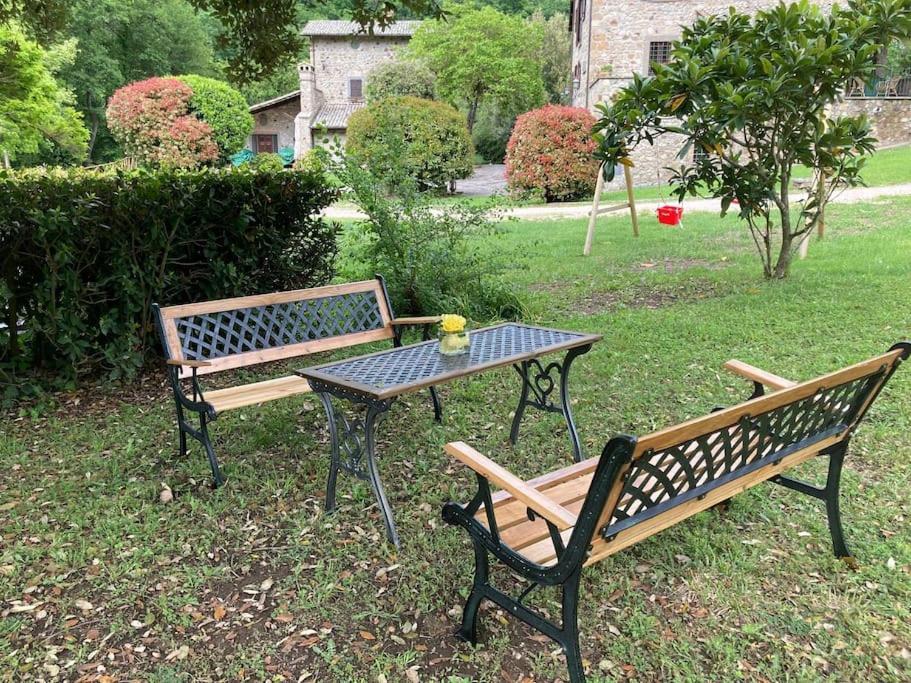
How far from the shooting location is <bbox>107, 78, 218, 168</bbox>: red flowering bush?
25.4 m

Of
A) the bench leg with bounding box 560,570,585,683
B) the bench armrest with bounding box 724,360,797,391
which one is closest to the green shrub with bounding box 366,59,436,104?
the bench armrest with bounding box 724,360,797,391

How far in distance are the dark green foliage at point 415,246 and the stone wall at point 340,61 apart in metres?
37.8

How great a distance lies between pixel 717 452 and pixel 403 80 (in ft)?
108

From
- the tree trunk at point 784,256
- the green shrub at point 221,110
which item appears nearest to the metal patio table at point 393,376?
the tree trunk at point 784,256

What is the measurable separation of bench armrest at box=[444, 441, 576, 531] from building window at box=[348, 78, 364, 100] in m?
42.3

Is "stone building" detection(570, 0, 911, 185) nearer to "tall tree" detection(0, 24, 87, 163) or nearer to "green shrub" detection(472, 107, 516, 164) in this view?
"green shrub" detection(472, 107, 516, 164)

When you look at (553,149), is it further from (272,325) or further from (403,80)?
Answer: (403,80)

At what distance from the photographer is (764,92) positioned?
569cm

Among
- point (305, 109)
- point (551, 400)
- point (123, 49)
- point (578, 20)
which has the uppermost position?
point (123, 49)

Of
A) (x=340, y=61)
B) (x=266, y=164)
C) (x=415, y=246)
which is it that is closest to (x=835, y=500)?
(x=415, y=246)

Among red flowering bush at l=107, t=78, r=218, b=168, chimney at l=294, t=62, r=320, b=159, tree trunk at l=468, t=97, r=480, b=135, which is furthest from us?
Answer: chimney at l=294, t=62, r=320, b=159

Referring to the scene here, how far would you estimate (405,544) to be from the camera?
9.66ft

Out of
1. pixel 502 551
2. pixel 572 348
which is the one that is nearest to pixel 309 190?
pixel 572 348

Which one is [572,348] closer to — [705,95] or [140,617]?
[140,617]
